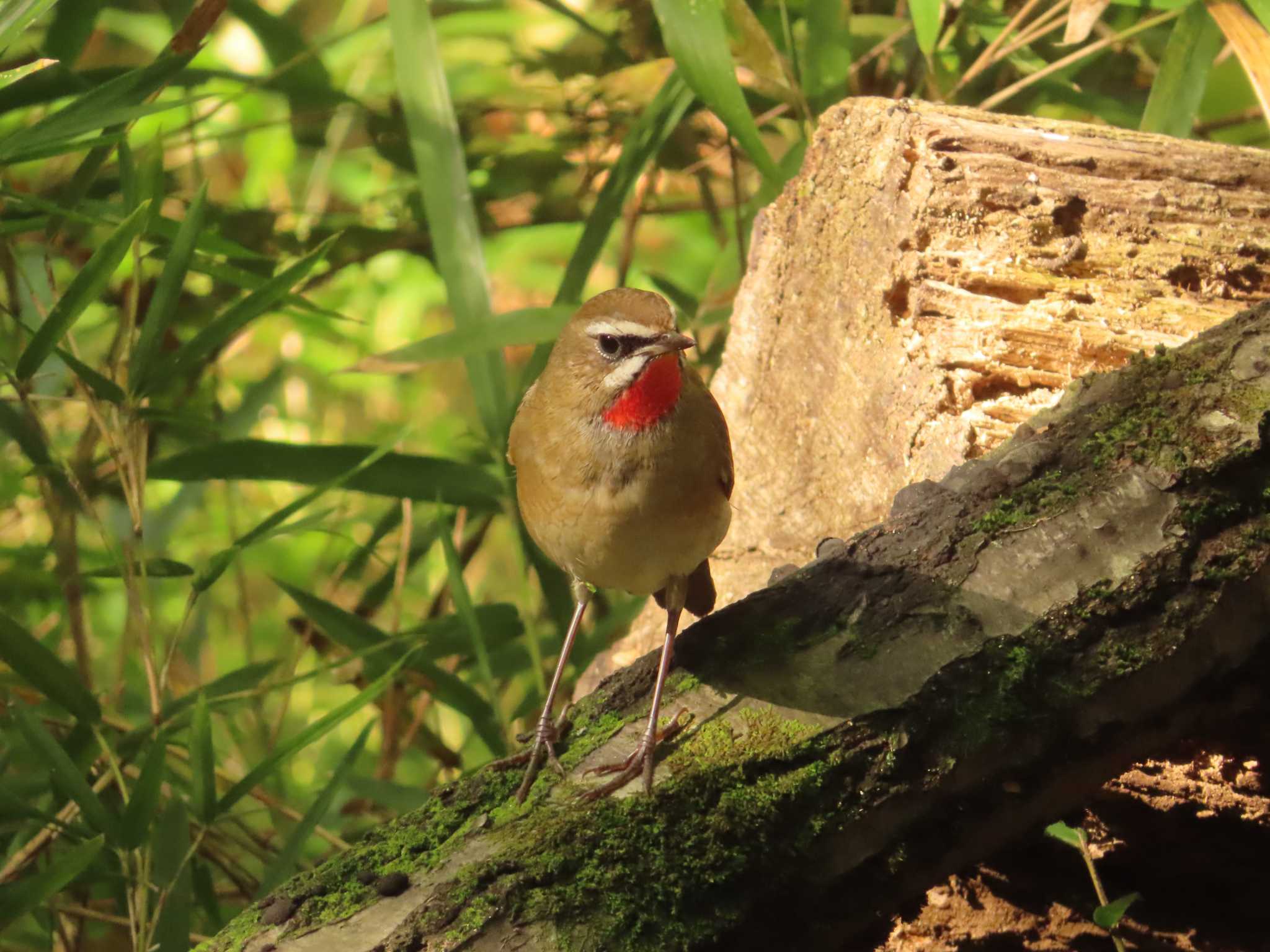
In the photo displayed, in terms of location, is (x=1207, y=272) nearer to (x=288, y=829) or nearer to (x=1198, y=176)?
(x=1198, y=176)

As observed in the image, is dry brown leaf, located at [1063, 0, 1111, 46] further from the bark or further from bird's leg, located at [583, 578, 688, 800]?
bird's leg, located at [583, 578, 688, 800]

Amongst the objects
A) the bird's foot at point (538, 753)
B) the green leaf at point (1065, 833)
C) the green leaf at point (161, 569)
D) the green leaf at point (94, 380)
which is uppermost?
the green leaf at point (94, 380)

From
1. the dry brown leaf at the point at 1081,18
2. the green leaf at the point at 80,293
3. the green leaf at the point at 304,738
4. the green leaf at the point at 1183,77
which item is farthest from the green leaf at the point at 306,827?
the green leaf at the point at 1183,77

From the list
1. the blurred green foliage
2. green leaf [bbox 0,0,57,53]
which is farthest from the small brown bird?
green leaf [bbox 0,0,57,53]

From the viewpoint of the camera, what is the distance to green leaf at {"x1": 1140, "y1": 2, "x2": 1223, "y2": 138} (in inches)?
143

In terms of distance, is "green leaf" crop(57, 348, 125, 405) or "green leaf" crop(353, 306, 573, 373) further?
"green leaf" crop(353, 306, 573, 373)

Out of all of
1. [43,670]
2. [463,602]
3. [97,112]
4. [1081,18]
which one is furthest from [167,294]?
[1081,18]

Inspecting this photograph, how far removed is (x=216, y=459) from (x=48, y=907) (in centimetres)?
125

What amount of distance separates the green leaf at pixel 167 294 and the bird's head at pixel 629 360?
1.03 metres

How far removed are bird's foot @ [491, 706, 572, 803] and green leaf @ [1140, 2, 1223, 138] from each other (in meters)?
2.59

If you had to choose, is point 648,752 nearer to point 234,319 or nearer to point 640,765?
point 640,765

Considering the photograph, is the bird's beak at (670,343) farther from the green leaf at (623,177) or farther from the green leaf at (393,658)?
the green leaf at (623,177)

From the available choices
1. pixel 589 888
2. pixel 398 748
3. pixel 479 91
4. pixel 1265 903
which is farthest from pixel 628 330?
pixel 479 91

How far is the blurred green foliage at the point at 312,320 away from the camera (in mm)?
3023
